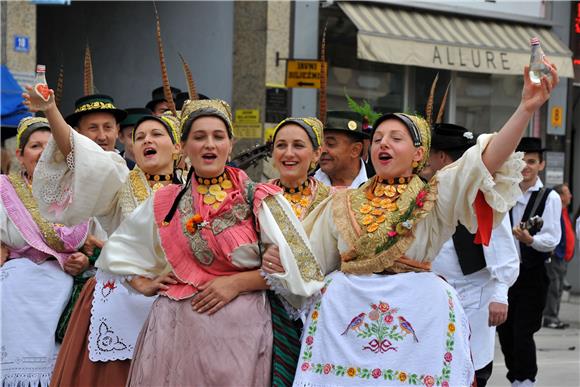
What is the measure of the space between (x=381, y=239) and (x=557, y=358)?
6.83 m

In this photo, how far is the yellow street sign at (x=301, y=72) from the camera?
1184 cm

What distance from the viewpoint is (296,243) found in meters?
4.88

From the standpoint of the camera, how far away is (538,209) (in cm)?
869

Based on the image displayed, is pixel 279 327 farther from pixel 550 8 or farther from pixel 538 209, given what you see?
pixel 550 8

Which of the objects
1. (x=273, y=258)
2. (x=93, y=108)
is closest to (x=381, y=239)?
(x=273, y=258)

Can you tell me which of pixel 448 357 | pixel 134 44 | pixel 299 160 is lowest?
pixel 448 357

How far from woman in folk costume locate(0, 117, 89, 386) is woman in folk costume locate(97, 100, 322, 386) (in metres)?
1.44

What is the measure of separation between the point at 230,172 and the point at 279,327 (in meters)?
0.74

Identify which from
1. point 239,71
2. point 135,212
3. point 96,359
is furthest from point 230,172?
point 239,71

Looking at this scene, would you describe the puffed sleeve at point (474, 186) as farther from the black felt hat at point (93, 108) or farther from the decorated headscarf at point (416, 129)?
the black felt hat at point (93, 108)

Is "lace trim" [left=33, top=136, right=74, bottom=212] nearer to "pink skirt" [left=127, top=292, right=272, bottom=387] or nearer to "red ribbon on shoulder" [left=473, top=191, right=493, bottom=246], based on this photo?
"pink skirt" [left=127, top=292, right=272, bottom=387]

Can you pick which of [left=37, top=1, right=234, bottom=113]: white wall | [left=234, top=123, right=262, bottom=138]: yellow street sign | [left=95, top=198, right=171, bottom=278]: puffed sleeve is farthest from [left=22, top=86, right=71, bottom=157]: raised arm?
[left=37, top=1, right=234, bottom=113]: white wall

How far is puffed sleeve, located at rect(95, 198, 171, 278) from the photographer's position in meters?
5.05

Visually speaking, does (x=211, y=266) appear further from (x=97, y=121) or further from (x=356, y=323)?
(x=97, y=121)
